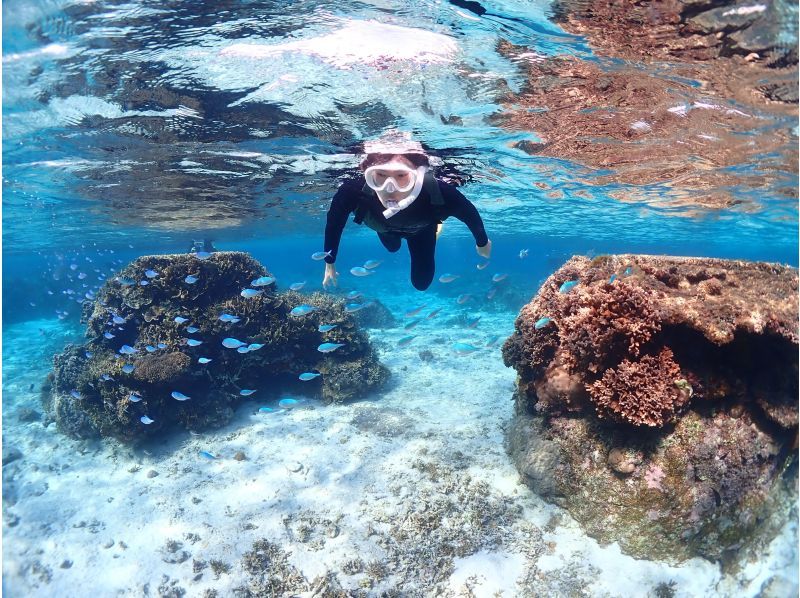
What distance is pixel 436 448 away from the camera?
9.34 metres

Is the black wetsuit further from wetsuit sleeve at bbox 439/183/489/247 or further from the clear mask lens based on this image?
the clear mask lens

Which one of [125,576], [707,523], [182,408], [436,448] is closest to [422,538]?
[436,448]

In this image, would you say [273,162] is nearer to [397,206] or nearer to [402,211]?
[402,211]

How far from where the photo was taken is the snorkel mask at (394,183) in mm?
6062

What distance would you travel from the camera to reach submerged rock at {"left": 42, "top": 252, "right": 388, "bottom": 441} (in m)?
10.6

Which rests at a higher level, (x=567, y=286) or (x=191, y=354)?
(x=567, y=286)

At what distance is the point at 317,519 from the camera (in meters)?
7.46

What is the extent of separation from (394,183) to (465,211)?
1.74 meters

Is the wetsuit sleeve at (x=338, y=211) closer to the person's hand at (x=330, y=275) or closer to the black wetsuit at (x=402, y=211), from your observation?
the black wetsuit at (x=402, y=211)

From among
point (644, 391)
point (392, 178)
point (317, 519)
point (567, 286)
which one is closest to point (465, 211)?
point (392, 178)

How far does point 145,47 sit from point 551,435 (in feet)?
32.4

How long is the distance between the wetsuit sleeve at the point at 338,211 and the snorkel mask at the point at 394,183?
93 cm

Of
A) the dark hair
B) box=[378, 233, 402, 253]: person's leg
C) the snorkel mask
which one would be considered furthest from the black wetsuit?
the dark hair

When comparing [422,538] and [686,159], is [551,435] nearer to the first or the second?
[422,538]
